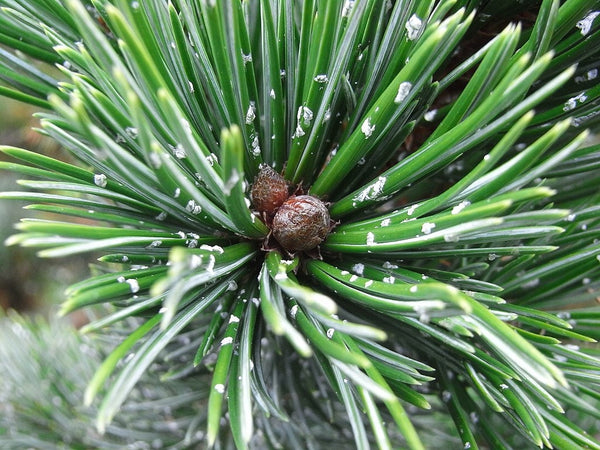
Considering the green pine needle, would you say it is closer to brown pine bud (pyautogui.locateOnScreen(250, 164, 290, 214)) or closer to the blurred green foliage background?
brown pine bud (pyautogui.locateOnScreen(250, 164, 290, 214))

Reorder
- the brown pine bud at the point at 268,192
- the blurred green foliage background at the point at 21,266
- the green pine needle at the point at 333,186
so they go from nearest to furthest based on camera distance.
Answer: the green pine needle at the point at 333,186 < the brown pine bud at the point at 268,192 < the blurred green foliage background at the point at 21,266

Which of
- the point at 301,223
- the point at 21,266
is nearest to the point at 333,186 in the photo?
the point at 301,223

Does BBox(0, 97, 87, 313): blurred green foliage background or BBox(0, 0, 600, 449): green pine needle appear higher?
BBox(0, 0, 600, 449): green pine needle

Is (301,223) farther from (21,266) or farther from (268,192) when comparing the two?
(21,266)

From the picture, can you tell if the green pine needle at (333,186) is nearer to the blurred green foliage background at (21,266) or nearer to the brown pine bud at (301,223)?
the brown pine bud at (301,223)

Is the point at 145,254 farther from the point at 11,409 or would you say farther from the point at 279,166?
the point at 11,409

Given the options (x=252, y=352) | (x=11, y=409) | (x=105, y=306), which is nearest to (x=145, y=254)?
(x=252, y=352)

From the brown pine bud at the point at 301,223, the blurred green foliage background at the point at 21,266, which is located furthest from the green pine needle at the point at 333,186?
the blurred green foliage background at the point at 21,266

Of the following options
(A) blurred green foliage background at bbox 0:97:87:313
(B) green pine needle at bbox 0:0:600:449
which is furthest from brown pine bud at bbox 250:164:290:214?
(A) blurred green foliage background at bbox 0:97:87:313
